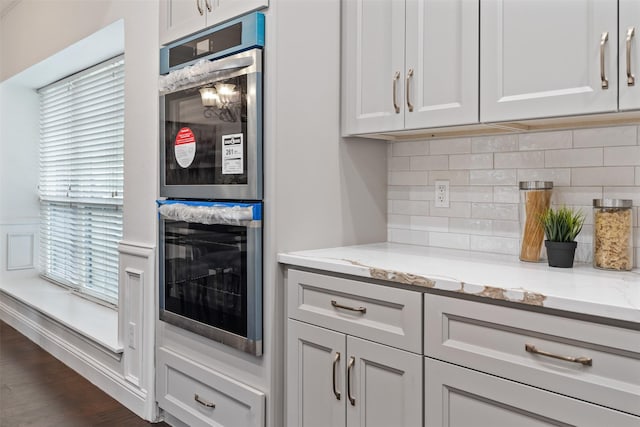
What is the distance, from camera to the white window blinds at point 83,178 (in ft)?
12.2

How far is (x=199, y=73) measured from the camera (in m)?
2.12

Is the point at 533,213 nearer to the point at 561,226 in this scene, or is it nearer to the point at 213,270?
the point at 561,226

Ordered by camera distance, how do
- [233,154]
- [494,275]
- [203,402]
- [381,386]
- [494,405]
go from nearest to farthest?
1. [494,405]
2. [494,275]
3. [381,386]
4. [233,154]
5. [203,402]

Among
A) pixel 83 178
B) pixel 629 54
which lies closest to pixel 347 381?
pixel 629 54

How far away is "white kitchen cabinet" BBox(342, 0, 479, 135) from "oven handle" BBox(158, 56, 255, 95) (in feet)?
1.53

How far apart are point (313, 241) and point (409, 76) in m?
0.74

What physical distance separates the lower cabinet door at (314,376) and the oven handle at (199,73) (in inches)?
39.4

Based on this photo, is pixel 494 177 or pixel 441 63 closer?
pixel 441 63

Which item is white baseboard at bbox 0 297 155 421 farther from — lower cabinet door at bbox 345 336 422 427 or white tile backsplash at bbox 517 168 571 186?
white tile backsplash at bbox 517 168 571 186

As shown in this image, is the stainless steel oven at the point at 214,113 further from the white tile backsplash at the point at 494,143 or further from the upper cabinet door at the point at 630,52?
the upper cabinet door at the point at 630,52

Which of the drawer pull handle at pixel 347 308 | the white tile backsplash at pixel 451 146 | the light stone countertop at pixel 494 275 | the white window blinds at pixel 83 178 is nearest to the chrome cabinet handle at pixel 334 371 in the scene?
the drawer pull handle at pixel 347 308

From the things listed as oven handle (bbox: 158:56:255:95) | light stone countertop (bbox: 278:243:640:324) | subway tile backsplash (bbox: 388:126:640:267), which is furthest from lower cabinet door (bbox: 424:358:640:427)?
oven handle (bbox: 158:56:255:95)

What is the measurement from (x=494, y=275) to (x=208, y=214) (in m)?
1.14

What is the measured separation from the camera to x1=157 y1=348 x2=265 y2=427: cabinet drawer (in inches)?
78.7
